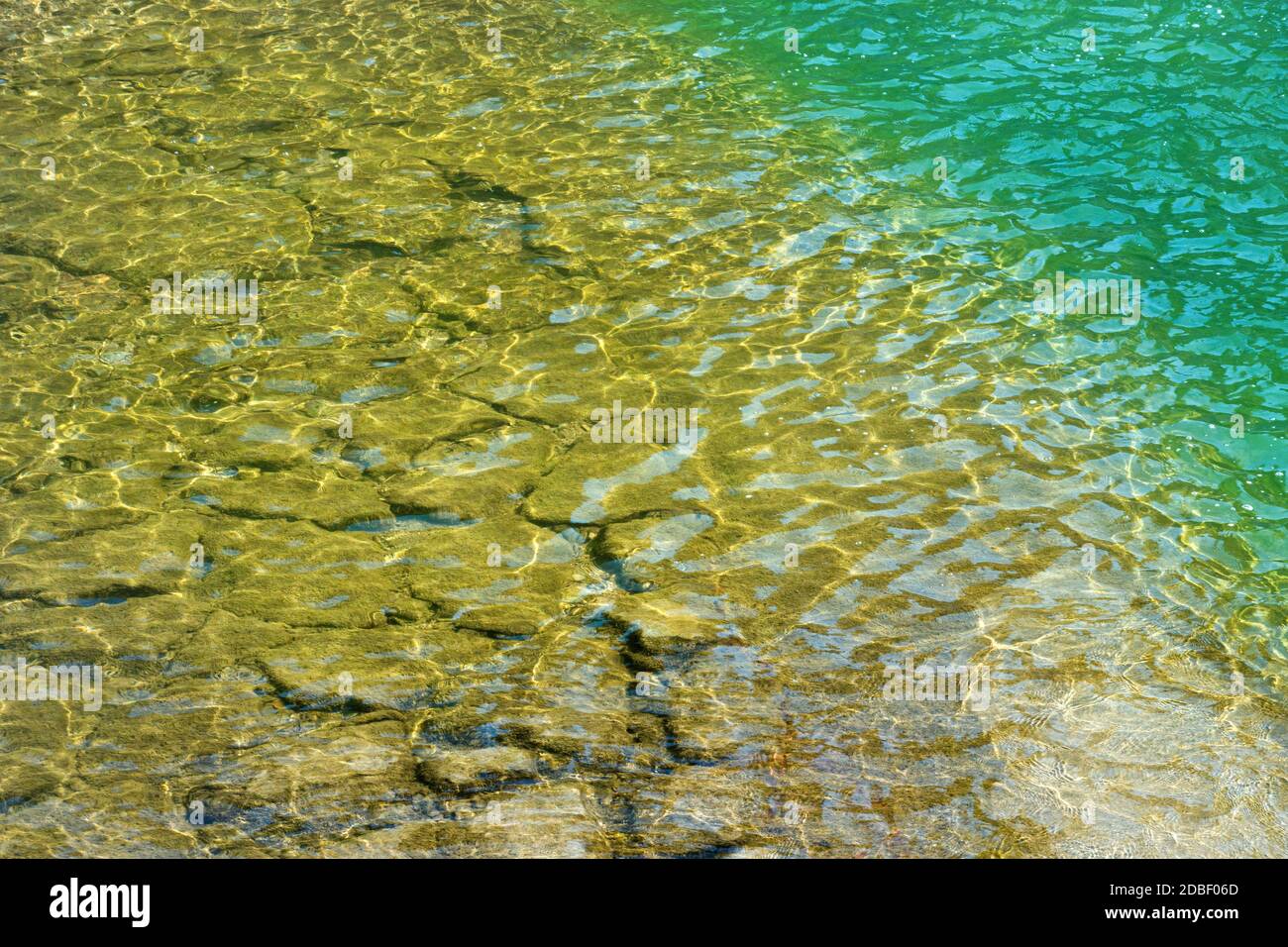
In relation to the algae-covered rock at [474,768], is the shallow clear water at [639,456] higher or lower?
higher

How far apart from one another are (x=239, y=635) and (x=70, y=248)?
4.18 meters

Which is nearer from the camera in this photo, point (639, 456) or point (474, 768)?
point (474, 768)

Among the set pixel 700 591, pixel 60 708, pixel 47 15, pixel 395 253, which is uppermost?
pixel 47 15

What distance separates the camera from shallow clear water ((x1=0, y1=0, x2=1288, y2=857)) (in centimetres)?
452

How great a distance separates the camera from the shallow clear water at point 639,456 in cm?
452

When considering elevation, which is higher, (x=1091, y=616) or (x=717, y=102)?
(x=717, y=102)

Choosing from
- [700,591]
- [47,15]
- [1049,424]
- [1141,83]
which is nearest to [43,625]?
[700,591]

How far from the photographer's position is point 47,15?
460 inches

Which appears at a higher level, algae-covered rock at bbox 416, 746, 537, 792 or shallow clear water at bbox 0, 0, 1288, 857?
shallow clear water at bbox 0, 0, 1288, 857

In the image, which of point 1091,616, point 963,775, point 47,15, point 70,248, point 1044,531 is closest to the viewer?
point 963,775

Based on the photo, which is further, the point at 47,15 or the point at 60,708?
the point at 47,15

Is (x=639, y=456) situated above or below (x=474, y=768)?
above

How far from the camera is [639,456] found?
634 cm

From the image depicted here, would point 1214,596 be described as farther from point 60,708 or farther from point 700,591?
point 60,708
